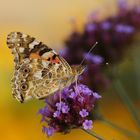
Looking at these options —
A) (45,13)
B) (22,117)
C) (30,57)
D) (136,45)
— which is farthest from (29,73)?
(45,13)

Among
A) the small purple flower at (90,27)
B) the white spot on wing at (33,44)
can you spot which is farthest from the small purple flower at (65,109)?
the small purple flower at (90,27)

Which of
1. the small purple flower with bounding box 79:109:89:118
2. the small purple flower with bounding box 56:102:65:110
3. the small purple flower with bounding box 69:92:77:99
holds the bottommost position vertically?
the small purple flower with bounding box 79:109:89:118

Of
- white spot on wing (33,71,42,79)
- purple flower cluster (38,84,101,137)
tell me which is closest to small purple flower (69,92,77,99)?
purple flower cluster (38,84,101,137)

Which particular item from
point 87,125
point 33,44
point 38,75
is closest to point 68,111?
point 87,125

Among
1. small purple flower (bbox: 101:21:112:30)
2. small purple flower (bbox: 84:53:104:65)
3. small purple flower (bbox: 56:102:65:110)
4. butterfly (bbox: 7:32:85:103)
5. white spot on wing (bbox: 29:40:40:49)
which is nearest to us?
small purple flower (bbox: 56:102:65:110)

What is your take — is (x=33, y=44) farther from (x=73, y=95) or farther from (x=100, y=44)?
(x=100, y=44)

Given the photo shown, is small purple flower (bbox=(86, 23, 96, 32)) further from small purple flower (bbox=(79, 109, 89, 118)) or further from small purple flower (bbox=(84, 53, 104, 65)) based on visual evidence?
small purple flower (bbox=(79, 109, 89, 118))

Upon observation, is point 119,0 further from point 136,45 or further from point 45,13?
point 45,13

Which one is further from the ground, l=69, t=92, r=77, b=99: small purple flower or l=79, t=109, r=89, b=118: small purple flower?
l=69, t=92, r=77, b=99: small purple flower
